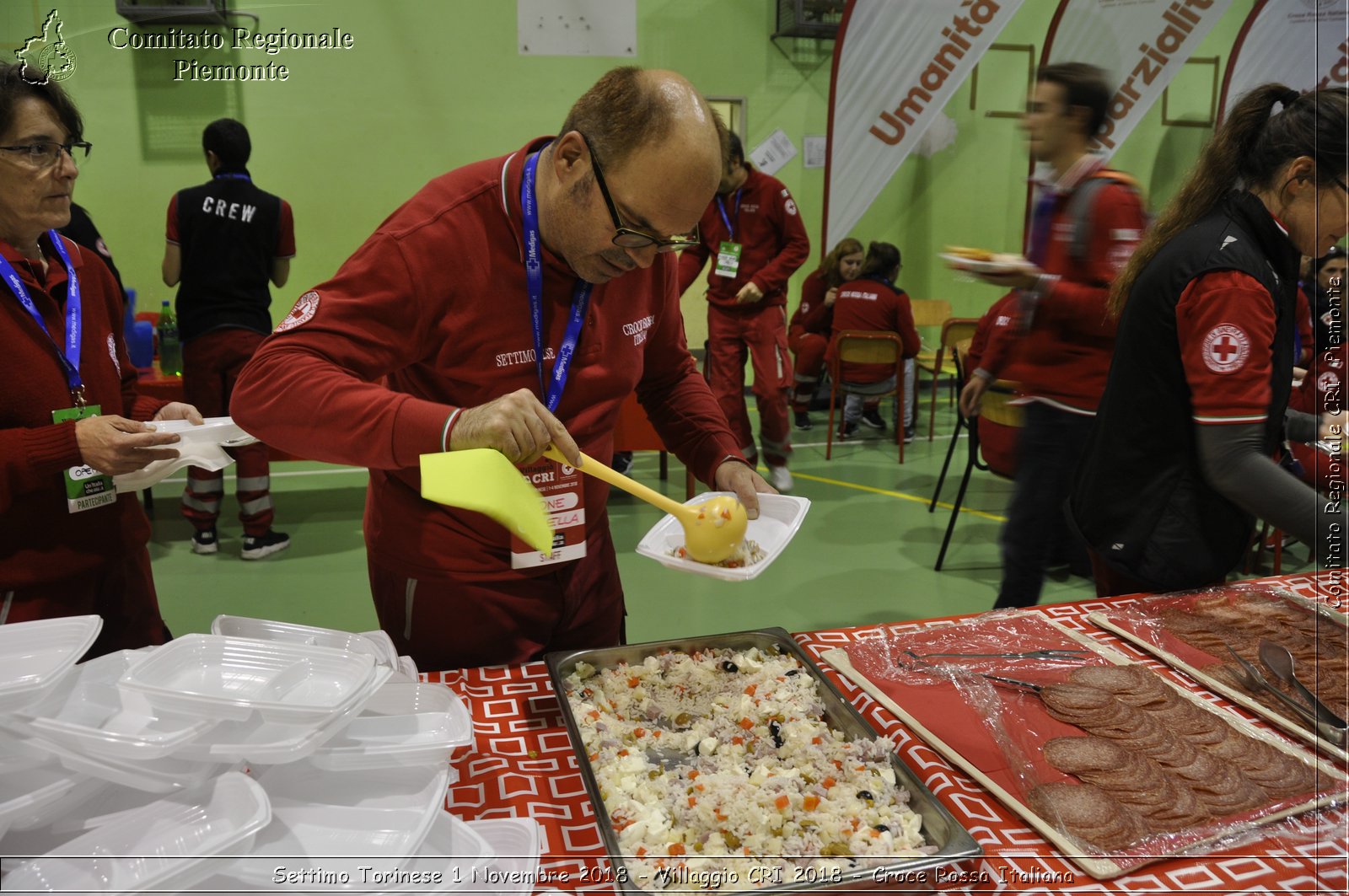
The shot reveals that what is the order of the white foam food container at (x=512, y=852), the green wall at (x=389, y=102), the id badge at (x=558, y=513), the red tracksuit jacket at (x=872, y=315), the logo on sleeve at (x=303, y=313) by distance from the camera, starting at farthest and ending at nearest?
the green wall at (x=389, y=102), the red tracksuit jacket at (x=872, y=315), the id badge at (x=558, y=513), the logo on sleeve at (x=303, y=313), the white foam food container at (x=512, y=852)

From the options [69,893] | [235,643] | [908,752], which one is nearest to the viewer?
[69,893]

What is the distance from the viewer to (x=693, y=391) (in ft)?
6.16

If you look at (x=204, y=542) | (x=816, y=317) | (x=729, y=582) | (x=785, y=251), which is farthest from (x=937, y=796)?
(x=816, y=317)

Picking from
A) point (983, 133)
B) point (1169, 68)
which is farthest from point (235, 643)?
point (983, 133)

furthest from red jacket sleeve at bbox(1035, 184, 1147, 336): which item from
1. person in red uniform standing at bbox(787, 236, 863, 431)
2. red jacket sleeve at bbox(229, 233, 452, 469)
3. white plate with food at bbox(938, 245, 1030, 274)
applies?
person in red uniform standing at bbox(787, 236, 863, 431)

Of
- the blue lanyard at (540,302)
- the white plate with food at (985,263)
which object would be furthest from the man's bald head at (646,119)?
the white plate with food at (985,263)

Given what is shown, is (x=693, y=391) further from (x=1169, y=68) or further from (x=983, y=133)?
(x=983, y=133)

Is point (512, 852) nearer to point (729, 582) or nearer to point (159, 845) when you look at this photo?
point (159, 845)

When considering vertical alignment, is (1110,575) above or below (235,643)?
below

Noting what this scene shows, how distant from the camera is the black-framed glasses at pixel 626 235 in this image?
1324 mm

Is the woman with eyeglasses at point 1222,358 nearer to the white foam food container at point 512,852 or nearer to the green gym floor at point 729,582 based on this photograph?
the white foam food container at point 512,852

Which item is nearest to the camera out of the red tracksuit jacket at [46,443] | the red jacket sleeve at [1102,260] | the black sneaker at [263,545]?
the red tracksuit jacket at [46,443]

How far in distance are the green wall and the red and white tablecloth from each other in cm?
608

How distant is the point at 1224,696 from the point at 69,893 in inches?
59.8
